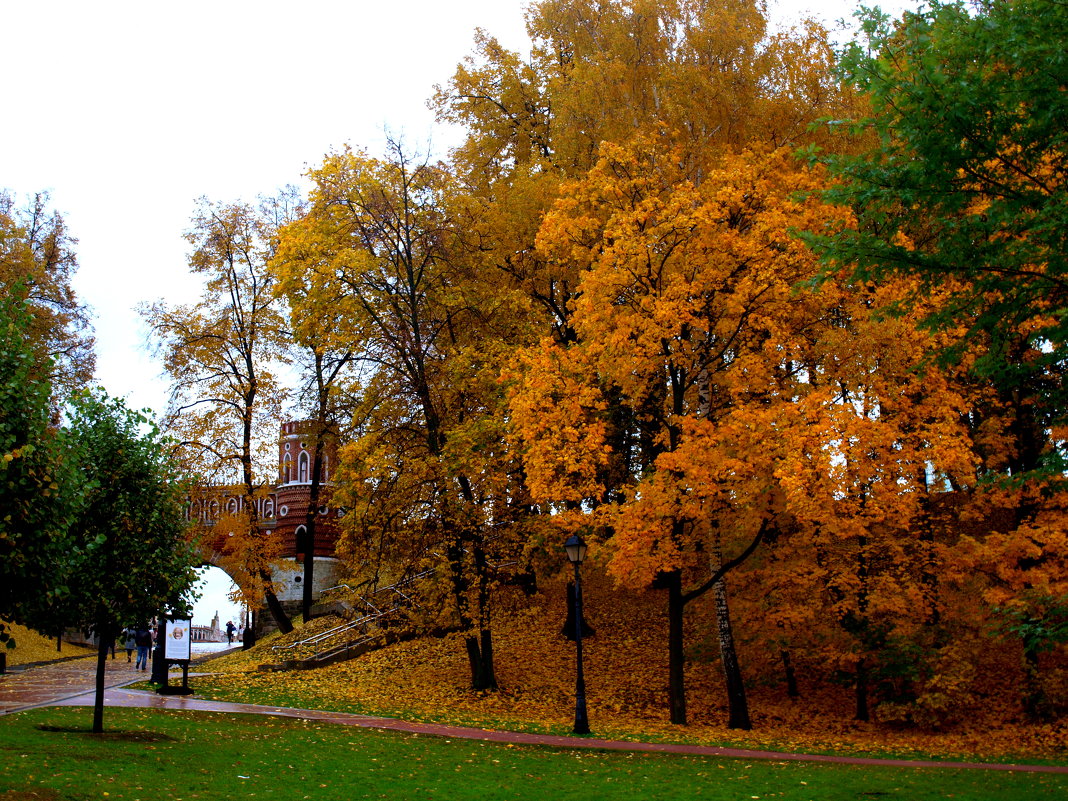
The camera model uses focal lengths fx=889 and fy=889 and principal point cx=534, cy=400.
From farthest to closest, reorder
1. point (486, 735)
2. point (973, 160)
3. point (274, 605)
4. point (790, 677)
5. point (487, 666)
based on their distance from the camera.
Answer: point (274, 605) < point (487, 666) < point (790, 677) < point (486, 735) < point (973, 160)

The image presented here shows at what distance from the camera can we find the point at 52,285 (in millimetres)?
29219

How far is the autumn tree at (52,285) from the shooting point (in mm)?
27531

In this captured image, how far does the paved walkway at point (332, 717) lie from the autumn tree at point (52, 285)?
9070 millimetres

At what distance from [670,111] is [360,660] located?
1742 centimetres

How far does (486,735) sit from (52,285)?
875 inches

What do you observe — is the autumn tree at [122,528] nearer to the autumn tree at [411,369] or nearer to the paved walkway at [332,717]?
the paved walkway at [332,717]

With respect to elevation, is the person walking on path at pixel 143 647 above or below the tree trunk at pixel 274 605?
below

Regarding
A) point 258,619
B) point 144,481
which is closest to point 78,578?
point 144,481

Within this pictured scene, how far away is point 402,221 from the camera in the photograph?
22.7 meters

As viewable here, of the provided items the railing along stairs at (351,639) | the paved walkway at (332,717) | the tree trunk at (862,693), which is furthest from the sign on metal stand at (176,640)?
the tree trunk at (862,693)

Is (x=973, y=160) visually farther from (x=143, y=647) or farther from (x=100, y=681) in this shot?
(x=143, y=647)

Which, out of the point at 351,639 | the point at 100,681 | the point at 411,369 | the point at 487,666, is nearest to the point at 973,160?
the point at 100,681

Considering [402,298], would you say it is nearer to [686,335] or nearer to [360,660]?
[686,335]

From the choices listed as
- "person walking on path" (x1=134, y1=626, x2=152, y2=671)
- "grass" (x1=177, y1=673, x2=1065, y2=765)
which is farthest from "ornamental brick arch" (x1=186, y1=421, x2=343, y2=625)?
"grass" (x1=177, y1=673, x2=1065, y2=765)
